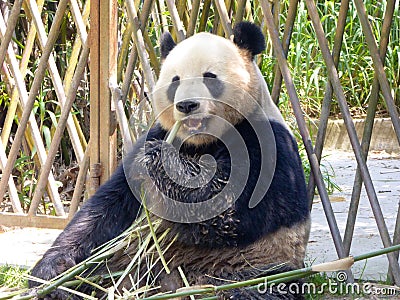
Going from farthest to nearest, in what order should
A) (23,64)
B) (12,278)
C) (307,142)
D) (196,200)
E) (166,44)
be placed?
(23,64), (12,278), (307,142), (166,44), (196,200)

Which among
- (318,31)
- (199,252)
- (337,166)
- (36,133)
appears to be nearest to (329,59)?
(318,31)

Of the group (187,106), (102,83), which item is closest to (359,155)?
(187,106)

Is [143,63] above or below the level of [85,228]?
above

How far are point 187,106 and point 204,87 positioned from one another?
19 centimetres

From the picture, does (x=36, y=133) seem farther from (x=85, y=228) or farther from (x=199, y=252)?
(x=199, y=252)

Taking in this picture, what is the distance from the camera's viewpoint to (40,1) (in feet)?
20.1

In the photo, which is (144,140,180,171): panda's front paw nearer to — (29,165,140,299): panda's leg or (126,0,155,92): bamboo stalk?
(29,165,140,299): panda's leg

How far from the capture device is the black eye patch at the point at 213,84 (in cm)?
390

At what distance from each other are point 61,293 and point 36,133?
8.50 ft

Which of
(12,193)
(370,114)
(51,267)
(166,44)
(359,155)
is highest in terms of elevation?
(166,44)

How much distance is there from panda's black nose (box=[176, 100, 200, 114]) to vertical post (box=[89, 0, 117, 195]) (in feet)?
4.54

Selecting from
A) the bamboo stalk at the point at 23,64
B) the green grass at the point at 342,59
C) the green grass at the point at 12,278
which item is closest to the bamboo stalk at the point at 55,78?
the bamboo stalk at the point at 23,64

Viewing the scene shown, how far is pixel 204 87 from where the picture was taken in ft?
12.7

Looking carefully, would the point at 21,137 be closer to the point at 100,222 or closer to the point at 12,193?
the point at 12,193
